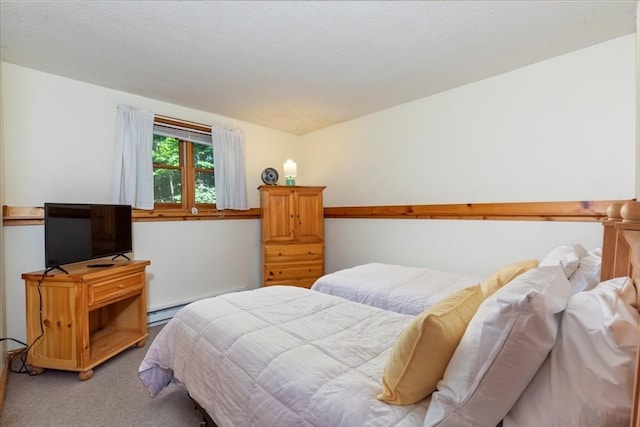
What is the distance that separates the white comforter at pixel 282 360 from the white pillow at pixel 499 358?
132 millimetres

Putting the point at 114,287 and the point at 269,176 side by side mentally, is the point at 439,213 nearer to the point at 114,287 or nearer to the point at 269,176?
the point at 269,176

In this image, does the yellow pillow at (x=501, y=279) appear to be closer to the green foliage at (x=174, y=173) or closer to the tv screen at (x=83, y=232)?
the tv screen at (x=83, y=232)

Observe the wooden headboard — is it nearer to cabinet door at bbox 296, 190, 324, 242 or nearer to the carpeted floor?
the carpeted floor

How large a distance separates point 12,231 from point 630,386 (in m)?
3.47

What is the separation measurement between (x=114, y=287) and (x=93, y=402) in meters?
0.78

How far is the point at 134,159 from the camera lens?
2.81 meters

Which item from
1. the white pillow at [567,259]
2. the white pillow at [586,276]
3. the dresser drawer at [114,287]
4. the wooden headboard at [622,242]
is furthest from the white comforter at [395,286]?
the dresser drawer at [114,287]

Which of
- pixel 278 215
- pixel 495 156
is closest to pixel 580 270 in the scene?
pixel 495 156

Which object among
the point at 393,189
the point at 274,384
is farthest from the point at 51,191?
the point at 393,189

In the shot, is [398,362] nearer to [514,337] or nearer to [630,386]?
[514,337]

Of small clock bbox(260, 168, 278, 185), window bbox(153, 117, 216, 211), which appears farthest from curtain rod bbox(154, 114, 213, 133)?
small clock bbox(260, 168, 278, 185)

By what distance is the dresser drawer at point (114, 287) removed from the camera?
6.90ft

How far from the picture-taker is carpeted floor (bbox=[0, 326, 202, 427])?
1.63m

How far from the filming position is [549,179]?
236 cm
